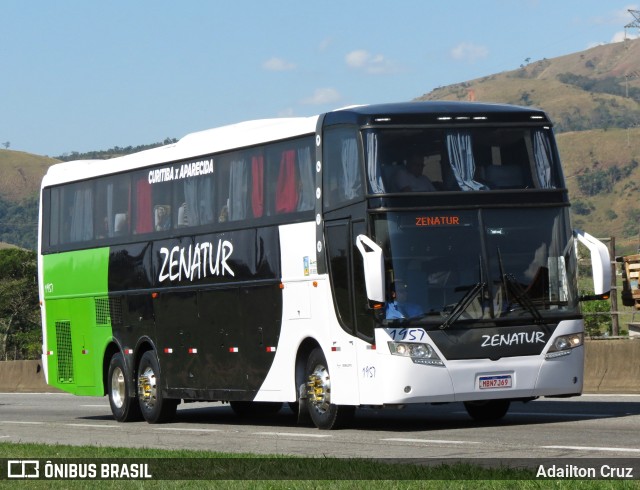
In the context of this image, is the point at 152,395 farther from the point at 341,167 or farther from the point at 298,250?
the point at 341,167

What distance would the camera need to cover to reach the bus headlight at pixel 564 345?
16.8 metres

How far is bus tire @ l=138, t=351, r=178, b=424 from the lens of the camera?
22.1 meters

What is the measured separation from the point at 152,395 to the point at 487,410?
239 inches

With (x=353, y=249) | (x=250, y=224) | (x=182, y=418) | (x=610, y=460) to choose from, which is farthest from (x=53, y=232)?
(x=610, y=460)

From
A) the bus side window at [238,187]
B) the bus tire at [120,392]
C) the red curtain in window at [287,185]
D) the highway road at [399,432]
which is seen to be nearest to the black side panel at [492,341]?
the highway road at [399,432]

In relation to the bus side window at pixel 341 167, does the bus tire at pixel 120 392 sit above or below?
below

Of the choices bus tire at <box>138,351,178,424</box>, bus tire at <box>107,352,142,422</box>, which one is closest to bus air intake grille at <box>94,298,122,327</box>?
bus tire at <box>107,352,142,422</box>

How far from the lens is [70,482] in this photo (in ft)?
40.8

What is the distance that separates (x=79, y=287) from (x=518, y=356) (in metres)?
9.95

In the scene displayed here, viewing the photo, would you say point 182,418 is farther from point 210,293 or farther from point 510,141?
point 510,141

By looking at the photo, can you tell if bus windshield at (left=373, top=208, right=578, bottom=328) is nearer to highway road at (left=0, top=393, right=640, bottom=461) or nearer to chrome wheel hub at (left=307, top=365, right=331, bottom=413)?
highway road at (left=0, top=393, right=640, bottom=461)

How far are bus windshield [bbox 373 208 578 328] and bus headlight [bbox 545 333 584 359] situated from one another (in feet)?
0.87

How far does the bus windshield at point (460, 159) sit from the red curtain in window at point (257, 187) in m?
2.60

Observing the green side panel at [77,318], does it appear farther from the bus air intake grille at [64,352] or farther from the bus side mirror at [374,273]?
the bus side mirror at [374,273]
